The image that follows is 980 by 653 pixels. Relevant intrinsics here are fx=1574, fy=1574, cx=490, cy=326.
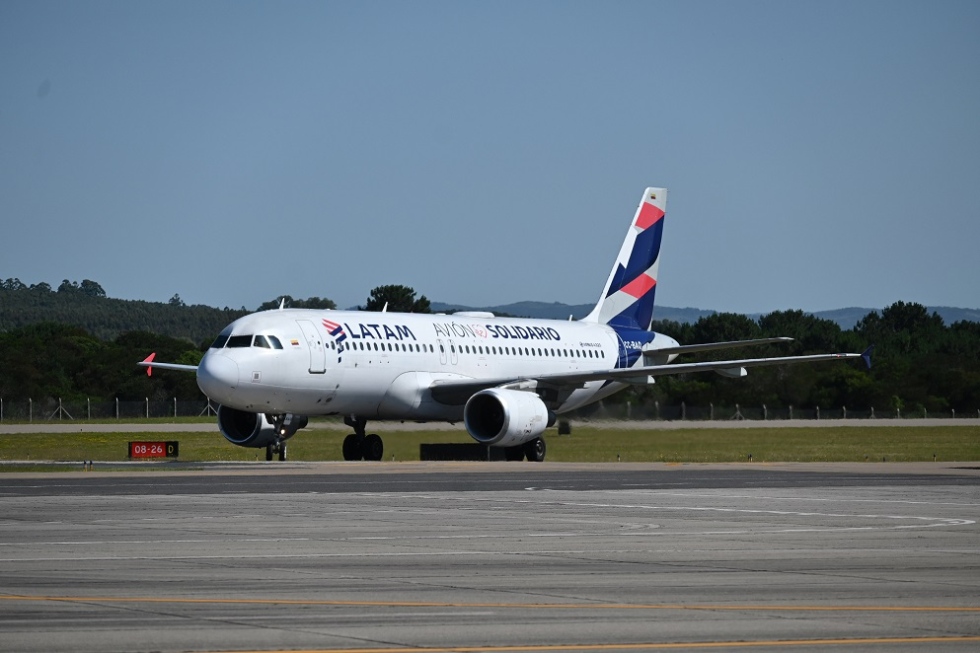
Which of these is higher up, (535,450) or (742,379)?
(742,379)

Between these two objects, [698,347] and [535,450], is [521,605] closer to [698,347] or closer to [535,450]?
[535,450]

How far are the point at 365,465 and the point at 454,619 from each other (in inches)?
1096

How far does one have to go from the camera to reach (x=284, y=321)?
136 feet

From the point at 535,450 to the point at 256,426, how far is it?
790cm

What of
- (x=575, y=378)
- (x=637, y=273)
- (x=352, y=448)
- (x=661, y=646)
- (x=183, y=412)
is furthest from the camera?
(x=183, y=412)

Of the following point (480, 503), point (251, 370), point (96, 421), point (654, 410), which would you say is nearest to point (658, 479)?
point (480, 503)

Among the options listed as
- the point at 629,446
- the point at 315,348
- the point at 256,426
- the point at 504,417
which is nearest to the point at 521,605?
the point at 315,348

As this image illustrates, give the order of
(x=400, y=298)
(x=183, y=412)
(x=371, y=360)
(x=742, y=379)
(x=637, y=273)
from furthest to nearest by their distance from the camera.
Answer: (x=400, y=298) < (x=183, y=412) < (x=742, y=379) < (x=637, y=273) < (x=371, y=360)

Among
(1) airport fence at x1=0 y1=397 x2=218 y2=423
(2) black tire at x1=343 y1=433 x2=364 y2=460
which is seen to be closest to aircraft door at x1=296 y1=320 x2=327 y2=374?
(2) black tire at x1=343 y1=433 x2=364 y2=460

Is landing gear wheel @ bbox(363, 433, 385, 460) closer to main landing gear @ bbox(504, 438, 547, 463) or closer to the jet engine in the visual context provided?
the jet engine

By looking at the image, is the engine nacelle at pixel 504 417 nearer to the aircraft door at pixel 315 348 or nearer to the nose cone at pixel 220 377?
the aircraft door at pixel 315 348

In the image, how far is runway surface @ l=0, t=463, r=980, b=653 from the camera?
10.5 m

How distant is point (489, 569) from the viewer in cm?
1468

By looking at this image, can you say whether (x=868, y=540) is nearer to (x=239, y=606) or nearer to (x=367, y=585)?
(x=367, y=585)
